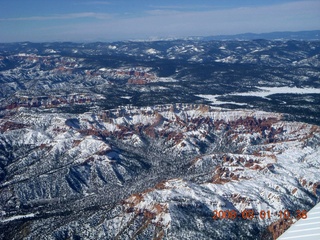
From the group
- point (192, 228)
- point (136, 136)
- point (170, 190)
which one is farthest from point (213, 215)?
point (136, 136)
